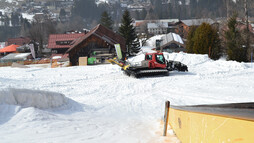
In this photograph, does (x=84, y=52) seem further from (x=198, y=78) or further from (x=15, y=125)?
(x=15, y=125)

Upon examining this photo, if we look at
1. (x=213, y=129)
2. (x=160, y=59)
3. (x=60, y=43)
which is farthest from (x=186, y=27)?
(x=213, y=129)

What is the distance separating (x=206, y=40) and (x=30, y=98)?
78.9 feet

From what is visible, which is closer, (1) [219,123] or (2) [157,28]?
(1) [219,123]

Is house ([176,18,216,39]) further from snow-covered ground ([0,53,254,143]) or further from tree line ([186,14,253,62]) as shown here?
snow-covered ground ([0,53,254,143])

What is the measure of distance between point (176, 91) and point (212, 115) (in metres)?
9.80

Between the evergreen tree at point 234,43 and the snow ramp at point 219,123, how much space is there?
23574mm

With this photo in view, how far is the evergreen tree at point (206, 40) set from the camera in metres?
27.3

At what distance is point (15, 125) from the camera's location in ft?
18.4

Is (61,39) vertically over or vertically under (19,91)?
over

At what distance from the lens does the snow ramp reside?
2.09 metres

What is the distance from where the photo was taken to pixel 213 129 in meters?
2.77

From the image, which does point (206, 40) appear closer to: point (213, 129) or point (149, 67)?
point (149, 67)

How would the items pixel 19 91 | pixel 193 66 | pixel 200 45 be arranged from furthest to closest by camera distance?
pixel 200 45
pixel 193 66
pixel 19 91

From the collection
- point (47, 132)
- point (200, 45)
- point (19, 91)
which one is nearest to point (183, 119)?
point (47, 132)
